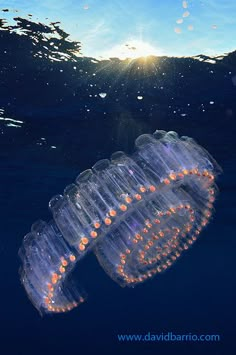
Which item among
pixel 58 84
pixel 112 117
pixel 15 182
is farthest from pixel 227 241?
pixel 58 84

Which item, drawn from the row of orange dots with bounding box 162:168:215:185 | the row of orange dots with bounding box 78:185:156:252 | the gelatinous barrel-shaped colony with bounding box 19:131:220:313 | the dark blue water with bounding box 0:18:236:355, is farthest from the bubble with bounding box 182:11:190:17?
the row of orange dots with bounding box 78:185:156:252

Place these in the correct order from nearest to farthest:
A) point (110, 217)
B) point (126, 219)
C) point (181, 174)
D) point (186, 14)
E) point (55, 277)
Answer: point (110, 217)
point (181, 174)
point (55, 277)
point (126, 219)
point (186, 14)

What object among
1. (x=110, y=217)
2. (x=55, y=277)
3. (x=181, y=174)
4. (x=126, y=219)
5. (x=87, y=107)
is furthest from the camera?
(x=87, y=107)

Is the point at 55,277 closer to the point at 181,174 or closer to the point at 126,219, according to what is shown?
the point at 126,219

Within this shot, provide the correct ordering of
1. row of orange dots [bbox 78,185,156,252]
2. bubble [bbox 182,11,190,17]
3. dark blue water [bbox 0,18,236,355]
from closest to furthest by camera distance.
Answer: row of orange dots [bbox 78,185,156,252], bubble [bbox 182,11,190,17], dark blue water [bbox 0,18,236,355]

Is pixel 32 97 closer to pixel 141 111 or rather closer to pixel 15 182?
pixel 141 111

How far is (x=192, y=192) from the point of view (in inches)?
187

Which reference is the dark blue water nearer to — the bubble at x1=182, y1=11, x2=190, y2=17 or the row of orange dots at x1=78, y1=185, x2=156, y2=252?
the row of orange dots at x1=78, y1=185, x2=156, y2=252

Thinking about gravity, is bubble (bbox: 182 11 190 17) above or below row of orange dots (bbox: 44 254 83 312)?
above

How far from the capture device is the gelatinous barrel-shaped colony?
12.8ft

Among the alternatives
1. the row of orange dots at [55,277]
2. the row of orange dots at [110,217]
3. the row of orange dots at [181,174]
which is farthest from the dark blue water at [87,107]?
the row of orange dots at [110,217]

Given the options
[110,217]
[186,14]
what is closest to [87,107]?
[186,14]

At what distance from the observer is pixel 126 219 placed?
4246 millimetres

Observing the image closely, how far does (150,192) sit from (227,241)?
39771mm
